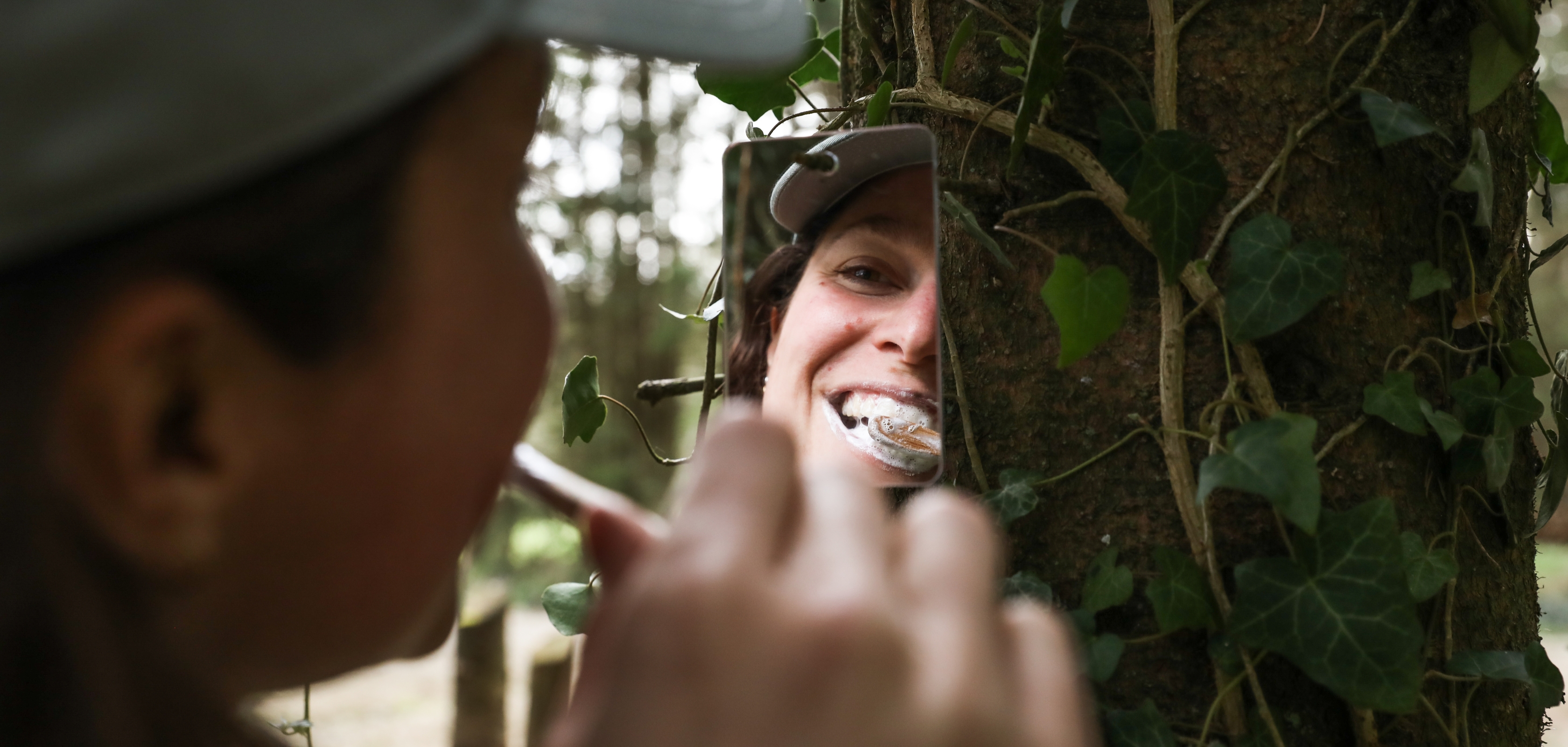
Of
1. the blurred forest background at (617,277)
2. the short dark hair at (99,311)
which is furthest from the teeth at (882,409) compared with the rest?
the blurred forest background at (617,277)

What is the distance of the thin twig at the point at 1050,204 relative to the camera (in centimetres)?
79

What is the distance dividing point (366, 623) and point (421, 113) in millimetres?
175

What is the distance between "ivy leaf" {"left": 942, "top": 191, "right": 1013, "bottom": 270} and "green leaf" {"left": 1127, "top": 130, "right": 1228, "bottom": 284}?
98 mm

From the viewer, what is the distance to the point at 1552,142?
1.09 metres

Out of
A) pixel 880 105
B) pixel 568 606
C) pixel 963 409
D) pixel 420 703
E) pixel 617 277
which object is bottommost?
pixel 420 703

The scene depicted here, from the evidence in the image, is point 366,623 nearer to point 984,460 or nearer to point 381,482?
point 381,482

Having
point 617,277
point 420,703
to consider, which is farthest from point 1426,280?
point 420,703

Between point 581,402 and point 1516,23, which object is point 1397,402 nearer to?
point 1516,23

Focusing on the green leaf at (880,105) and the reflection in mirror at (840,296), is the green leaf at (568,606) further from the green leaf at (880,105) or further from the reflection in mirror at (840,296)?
the green leaf at (880,105)

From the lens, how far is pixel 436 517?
1.23 ft

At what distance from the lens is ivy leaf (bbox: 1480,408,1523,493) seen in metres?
0.80

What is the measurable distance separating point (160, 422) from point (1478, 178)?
879 mm

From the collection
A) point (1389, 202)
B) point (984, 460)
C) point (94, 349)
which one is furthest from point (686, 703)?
point (1389, 202)

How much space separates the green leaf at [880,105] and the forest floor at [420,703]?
3708 mm
